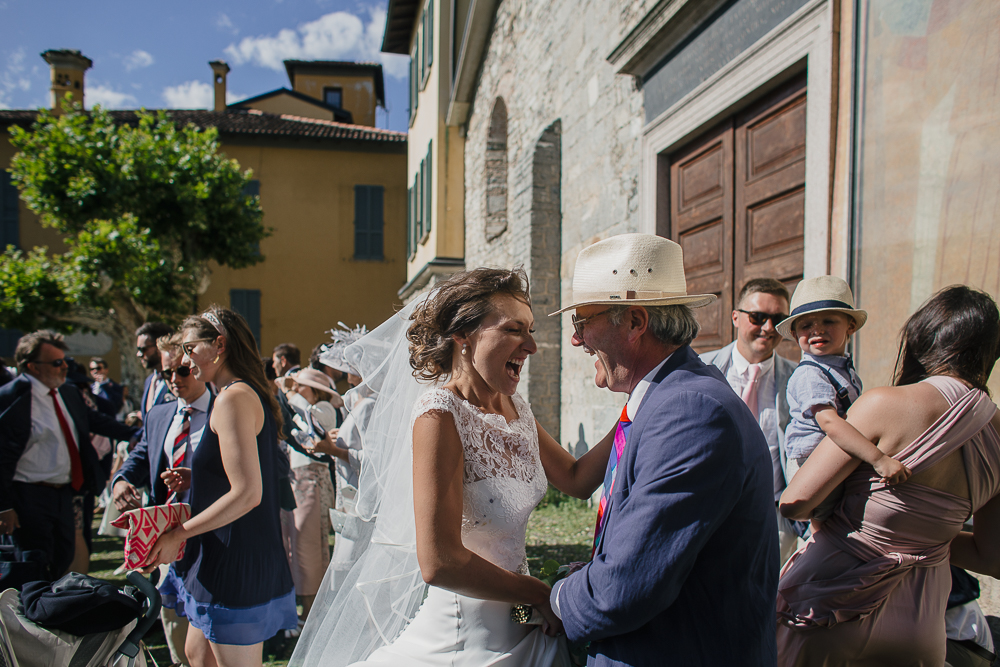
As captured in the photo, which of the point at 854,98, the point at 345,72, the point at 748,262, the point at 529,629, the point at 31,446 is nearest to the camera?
the point at 529,629

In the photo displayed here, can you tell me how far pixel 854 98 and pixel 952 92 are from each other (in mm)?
598

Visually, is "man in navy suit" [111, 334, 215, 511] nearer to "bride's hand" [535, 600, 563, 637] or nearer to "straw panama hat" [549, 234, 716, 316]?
"bride's hand" [535, 600, 563, 637]

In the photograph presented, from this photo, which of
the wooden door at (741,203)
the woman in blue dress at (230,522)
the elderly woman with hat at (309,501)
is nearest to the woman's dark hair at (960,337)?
the wooden door at (741,203)

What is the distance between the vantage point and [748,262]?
464 cm

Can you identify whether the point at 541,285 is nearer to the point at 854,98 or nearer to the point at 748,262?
the point at 748,262

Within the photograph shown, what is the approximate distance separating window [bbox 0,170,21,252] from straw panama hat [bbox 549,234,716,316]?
79.6 ft

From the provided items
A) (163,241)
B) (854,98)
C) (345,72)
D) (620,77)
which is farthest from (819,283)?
(345,72)

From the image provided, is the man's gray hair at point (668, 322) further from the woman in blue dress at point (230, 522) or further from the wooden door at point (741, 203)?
the wooden door at point (741, 203)

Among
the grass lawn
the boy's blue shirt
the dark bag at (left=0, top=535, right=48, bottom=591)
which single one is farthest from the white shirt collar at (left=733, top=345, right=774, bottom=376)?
the dark bag at (left=0, top=535, right=48, bottom=591)

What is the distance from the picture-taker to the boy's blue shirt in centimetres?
270

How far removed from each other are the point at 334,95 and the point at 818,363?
99.1ft

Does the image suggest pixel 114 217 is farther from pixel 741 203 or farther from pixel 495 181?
pixel 741 203

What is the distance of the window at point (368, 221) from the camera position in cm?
2147

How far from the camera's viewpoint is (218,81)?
2442 cm
